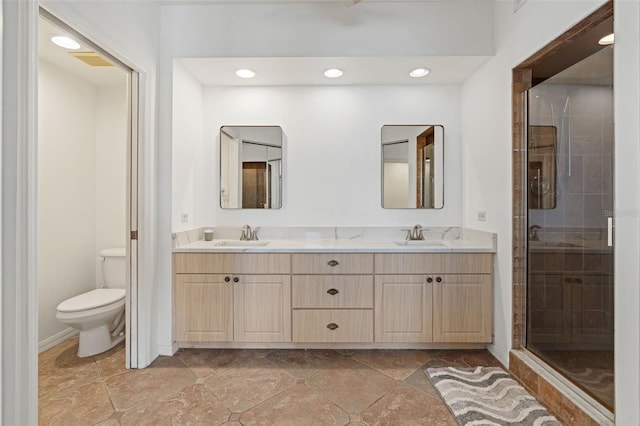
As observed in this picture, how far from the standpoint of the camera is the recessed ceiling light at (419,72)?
2.59m

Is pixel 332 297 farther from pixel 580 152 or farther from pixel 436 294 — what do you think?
pixel 580 152

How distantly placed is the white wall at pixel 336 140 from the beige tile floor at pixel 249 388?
1154mm

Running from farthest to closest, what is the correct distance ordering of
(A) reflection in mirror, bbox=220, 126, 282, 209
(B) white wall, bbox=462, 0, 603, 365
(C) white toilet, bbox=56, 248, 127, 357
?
(A) reflection in mirror, bbox=220, 126, 282, 209 < (C) white toilet, bbox=56, 248, 127, 357 < (B) white wall, bbox=462, 0, 603, 365

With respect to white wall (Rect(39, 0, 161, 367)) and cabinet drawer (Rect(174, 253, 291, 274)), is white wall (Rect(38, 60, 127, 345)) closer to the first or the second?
white wall (Rect(39, 0, 161, 367))

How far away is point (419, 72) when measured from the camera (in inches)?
104

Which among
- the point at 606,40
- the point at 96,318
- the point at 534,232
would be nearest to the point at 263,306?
the point at 96,318

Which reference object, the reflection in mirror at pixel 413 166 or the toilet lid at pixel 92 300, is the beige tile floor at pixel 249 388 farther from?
the reflection in mirror at pixel 413 166

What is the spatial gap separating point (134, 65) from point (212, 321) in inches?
71.8

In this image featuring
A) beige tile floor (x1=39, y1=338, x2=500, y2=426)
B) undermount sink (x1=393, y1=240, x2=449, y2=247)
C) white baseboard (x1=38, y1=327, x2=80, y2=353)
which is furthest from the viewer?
undermount sink (x1=393, y1=240, x2=449, y2=247)

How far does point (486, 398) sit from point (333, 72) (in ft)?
8.07

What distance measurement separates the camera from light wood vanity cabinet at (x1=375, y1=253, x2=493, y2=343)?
236 cm

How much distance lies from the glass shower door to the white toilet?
2.92 meters

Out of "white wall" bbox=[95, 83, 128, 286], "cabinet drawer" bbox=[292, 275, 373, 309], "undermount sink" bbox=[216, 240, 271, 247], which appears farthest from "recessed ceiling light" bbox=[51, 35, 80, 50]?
"cabinet drawer" bbox=[292, 275, 373, 309]

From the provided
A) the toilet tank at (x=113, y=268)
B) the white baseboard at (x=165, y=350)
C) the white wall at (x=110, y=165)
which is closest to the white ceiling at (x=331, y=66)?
the white wall at (x=110, y=165)
